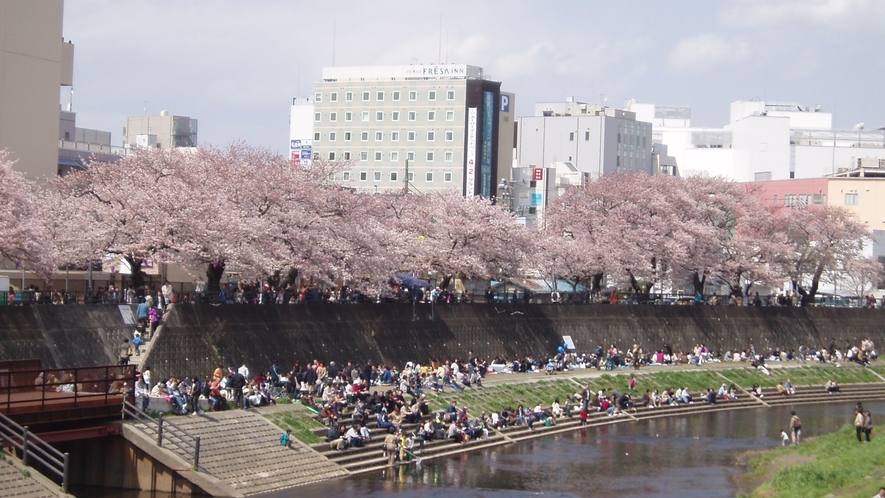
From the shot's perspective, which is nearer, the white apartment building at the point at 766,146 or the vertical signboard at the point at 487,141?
the vertical signboard at the point at 487,141

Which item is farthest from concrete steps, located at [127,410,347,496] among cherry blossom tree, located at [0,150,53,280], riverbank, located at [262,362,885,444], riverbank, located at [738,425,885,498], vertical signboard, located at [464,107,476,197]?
vertical signboard, located at [464,107,476,197]

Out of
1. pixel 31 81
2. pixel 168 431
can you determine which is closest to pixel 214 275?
pixel 168 431

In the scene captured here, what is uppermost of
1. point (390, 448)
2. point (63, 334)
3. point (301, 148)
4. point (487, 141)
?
point (487, 141)

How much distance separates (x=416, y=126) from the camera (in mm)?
126188

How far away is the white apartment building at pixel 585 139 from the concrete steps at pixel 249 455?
107452 mm

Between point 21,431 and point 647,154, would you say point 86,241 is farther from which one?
point 647,154

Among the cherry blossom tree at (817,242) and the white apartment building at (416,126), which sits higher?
the white apartment building at (416,126)

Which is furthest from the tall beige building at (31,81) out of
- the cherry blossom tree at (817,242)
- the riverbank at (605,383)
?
the cherry blossom tree at (817,242)

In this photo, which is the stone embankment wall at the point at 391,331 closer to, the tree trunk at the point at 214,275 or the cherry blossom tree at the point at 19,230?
the tree trunk at the point at 214,275

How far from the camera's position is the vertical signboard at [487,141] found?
4877 inches

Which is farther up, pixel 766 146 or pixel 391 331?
pixel 766 146

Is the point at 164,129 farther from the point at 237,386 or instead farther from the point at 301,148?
the point at 237,386

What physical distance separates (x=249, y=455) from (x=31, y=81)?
33096 millimetres

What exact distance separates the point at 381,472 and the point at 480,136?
284 feet
